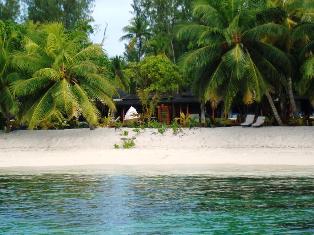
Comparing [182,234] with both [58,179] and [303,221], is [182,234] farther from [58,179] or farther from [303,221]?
[58,179]

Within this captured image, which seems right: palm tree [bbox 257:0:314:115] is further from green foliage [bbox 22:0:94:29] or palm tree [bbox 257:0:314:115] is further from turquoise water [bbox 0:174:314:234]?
green foliage [bbox 22:0:94:29]

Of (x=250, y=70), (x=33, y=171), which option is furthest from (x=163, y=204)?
(x=250, y=70)

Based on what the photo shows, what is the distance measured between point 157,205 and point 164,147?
51.5ft

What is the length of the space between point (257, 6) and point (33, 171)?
15.6m

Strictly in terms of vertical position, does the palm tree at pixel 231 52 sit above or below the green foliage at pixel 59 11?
below

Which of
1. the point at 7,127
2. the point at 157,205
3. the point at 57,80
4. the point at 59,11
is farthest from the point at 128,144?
the point at 59,11

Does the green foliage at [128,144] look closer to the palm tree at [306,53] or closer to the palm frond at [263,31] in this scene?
the palm frond at [263,31]

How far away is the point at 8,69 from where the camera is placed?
114 ft

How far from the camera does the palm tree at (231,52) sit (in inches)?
1239

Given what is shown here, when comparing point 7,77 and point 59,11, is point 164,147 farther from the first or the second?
point 59,11

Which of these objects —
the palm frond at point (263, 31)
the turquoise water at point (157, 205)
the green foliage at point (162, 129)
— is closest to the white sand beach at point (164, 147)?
the green foliage at point (162, 129)

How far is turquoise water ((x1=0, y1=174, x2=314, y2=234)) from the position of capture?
1330 cm

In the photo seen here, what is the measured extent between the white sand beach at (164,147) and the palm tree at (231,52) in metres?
1.97

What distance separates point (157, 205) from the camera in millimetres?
16344
